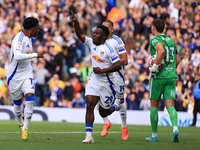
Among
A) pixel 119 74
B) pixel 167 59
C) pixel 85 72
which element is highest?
pixel 167 59

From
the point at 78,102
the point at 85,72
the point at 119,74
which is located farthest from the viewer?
the point at 85,72

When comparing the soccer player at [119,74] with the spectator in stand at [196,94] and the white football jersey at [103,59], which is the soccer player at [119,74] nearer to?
the white football jersey at [103,59]

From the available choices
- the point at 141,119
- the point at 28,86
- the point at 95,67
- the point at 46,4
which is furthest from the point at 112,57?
the point at 46,4

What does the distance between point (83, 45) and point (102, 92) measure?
469 inches

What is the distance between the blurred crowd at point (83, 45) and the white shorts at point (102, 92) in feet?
29.8

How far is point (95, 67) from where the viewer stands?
7.10m

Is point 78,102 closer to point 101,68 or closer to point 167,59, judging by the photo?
point 167,59

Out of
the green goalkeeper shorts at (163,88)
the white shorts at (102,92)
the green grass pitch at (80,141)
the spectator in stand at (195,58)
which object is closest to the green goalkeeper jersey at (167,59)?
the green goalkeeper shorts at (163,88)

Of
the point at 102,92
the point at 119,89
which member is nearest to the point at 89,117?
the point at 102,92

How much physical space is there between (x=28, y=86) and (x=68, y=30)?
11441 mm

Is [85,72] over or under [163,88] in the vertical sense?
under

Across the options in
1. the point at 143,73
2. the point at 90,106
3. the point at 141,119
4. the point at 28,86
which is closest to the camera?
the point at 90,106

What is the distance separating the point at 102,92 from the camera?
7.28m

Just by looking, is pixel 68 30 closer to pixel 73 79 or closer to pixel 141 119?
pixel 73 79
